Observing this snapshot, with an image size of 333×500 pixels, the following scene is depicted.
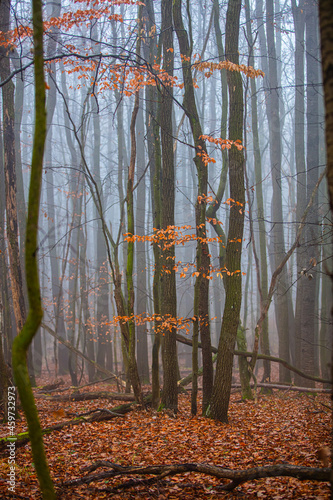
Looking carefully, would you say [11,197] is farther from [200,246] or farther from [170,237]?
[200,246]

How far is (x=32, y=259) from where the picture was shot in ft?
8.08

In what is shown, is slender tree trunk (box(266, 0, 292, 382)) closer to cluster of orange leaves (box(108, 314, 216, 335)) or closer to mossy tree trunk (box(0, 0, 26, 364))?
cluster of orange leaves (box(108, 314, 216, 335))

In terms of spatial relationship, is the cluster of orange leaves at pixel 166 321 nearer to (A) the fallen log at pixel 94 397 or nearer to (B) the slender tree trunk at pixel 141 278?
(A) the fallen log at pixel 94 397

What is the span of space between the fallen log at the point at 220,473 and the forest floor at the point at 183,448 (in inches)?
2.9

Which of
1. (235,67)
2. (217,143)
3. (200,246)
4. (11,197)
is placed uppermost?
(235,67)

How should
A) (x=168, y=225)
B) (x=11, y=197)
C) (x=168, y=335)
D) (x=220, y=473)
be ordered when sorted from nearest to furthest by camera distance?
(x=220, y=473) → (x=11, y=197) → (x=168, y=335) → (x=168, y=225)

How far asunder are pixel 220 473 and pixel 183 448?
191 centimetres

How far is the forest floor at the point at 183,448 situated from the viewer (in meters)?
3.71

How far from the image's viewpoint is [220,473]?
3428 millimetres

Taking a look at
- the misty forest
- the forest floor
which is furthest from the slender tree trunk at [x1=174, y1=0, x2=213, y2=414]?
the forest floor

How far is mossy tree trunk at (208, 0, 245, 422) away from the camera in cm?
657

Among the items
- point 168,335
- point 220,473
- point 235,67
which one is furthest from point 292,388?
point 235,67

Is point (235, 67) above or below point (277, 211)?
above

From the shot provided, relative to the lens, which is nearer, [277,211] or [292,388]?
[292,388]
